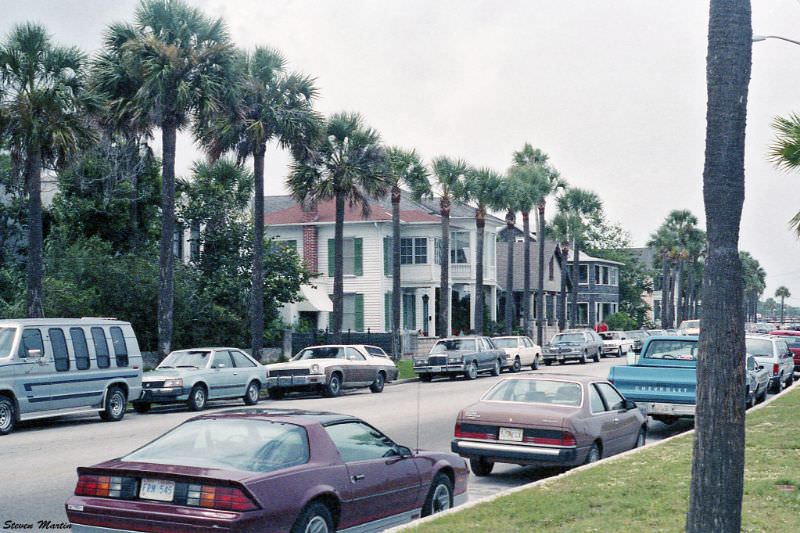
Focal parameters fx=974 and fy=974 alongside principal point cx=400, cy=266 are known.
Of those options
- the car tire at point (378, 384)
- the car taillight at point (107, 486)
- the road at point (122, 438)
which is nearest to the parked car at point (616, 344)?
the car tire at point (378, 384)

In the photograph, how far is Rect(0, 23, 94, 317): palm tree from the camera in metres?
24.3

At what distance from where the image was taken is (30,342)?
18.5 meters

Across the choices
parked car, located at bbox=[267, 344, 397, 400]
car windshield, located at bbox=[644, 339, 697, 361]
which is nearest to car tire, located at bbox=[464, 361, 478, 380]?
parked car, located at bbox=[267, 344, 397, 400]

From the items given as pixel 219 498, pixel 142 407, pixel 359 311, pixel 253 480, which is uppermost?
pixel 359 311

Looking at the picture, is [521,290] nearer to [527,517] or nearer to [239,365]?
[239,365]

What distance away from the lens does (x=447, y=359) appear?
113 feet

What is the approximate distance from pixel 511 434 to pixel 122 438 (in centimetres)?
747

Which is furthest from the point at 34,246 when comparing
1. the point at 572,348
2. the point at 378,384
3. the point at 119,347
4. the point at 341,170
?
the point at 572,348

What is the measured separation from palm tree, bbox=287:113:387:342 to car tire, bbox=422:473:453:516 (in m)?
26.9

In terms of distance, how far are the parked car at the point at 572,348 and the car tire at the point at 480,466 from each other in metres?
34.5

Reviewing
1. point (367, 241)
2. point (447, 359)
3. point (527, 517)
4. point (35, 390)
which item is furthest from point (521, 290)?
point (527, 517)

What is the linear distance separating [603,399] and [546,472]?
131 cm

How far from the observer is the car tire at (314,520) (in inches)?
289

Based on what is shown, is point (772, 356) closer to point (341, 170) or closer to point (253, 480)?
point (341, 170)
